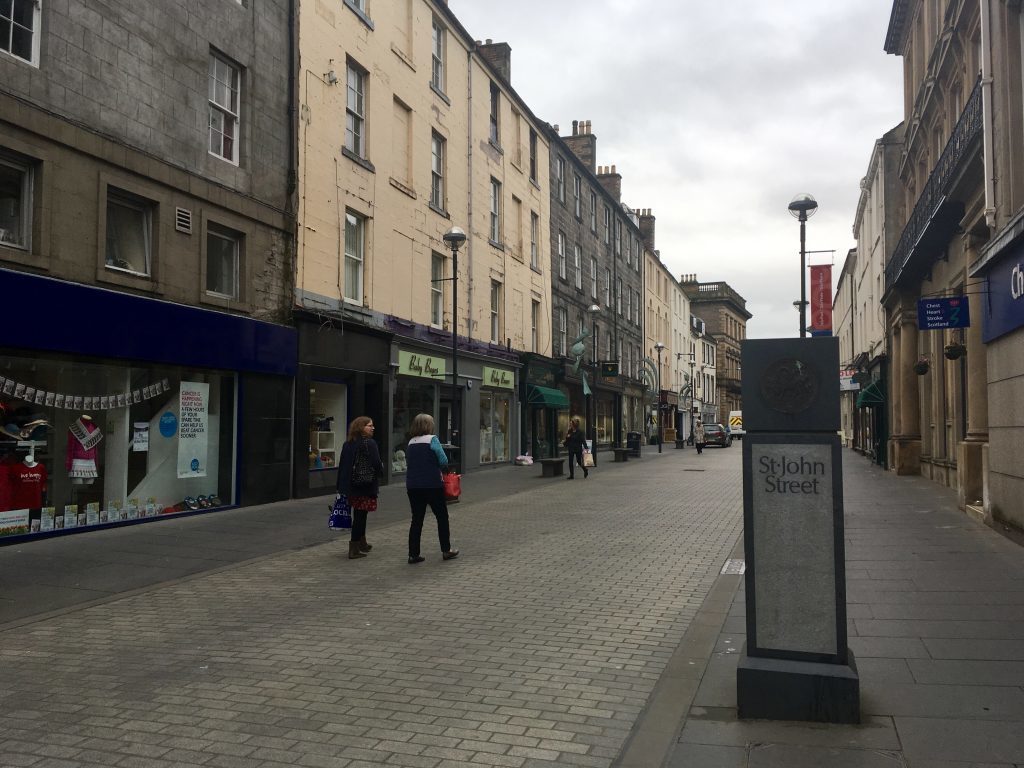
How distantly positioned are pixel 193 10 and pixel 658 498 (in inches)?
476

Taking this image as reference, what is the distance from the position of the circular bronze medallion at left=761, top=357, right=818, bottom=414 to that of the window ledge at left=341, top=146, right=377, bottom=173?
14936 mm

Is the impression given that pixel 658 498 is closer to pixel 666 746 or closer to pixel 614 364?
pixel 666 746

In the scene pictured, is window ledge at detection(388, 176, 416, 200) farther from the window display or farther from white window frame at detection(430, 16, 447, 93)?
the window display

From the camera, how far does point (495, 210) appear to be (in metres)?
27.0

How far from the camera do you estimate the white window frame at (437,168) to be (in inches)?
885

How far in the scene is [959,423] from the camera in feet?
55.6

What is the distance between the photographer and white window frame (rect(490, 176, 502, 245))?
26578 millimetres

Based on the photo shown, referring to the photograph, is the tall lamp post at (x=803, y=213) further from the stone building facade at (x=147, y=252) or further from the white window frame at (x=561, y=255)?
the white window frame at (x=561, y=255)

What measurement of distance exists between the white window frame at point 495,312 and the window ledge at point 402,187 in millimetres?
6062

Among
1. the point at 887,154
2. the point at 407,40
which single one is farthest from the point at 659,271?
the point at 407,40

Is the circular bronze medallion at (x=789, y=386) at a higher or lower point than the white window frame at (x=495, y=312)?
lower

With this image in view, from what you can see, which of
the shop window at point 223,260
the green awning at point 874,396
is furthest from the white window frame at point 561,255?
the shop window at point 223,260

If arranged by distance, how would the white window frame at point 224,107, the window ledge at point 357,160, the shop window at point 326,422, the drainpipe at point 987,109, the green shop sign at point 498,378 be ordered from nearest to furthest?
the drainpipe at point 987,109 → the white window frame at point 224,107 → the shop window at point 326,422 → the window ledge at point 357,160 → the green shop sign at point 498,378

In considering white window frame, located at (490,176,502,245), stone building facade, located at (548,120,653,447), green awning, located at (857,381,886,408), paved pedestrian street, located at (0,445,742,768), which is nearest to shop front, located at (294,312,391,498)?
paved pedestrian street, located at (0,445,742,768)
